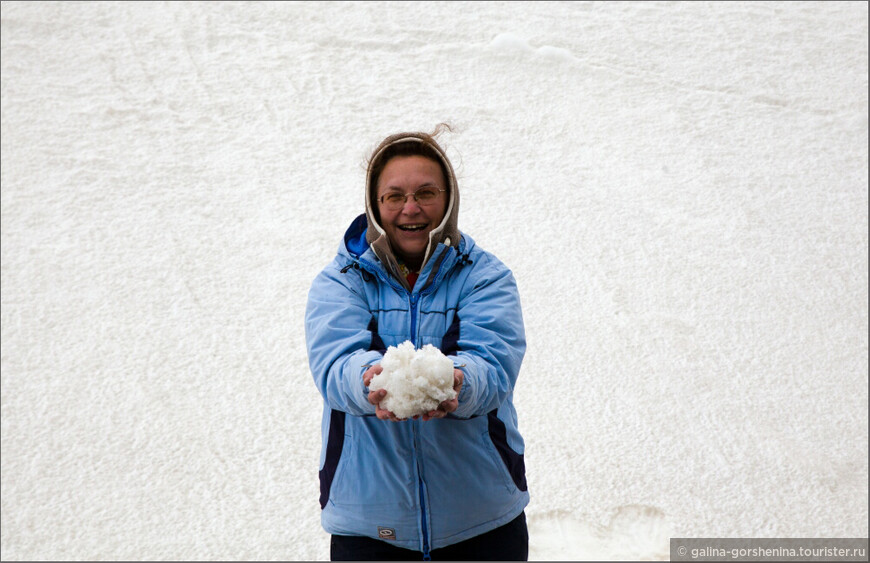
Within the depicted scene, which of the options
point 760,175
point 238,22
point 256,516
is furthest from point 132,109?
point 760,175

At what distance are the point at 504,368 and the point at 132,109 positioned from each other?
154 inches

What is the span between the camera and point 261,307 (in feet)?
12.0

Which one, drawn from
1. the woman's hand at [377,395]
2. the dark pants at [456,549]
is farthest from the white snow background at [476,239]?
the woman's hand at [377,395]

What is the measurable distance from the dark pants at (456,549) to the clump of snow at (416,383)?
1.05 feet

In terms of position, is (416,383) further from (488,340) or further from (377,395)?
(488,340)

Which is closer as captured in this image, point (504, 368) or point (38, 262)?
point (504, 368)

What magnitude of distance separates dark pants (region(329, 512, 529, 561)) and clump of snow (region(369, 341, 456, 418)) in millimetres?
319

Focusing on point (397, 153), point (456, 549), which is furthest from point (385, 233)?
point (456, 549)

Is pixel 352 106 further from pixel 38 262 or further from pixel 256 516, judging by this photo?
pixel 256 516

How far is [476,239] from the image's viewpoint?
4051 millimetres

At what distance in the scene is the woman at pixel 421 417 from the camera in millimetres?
1419

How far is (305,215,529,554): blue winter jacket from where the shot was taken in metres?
1.42

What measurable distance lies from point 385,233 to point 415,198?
9 centimetres

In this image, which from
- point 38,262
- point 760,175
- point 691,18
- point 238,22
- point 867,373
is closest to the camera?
point 867,373
